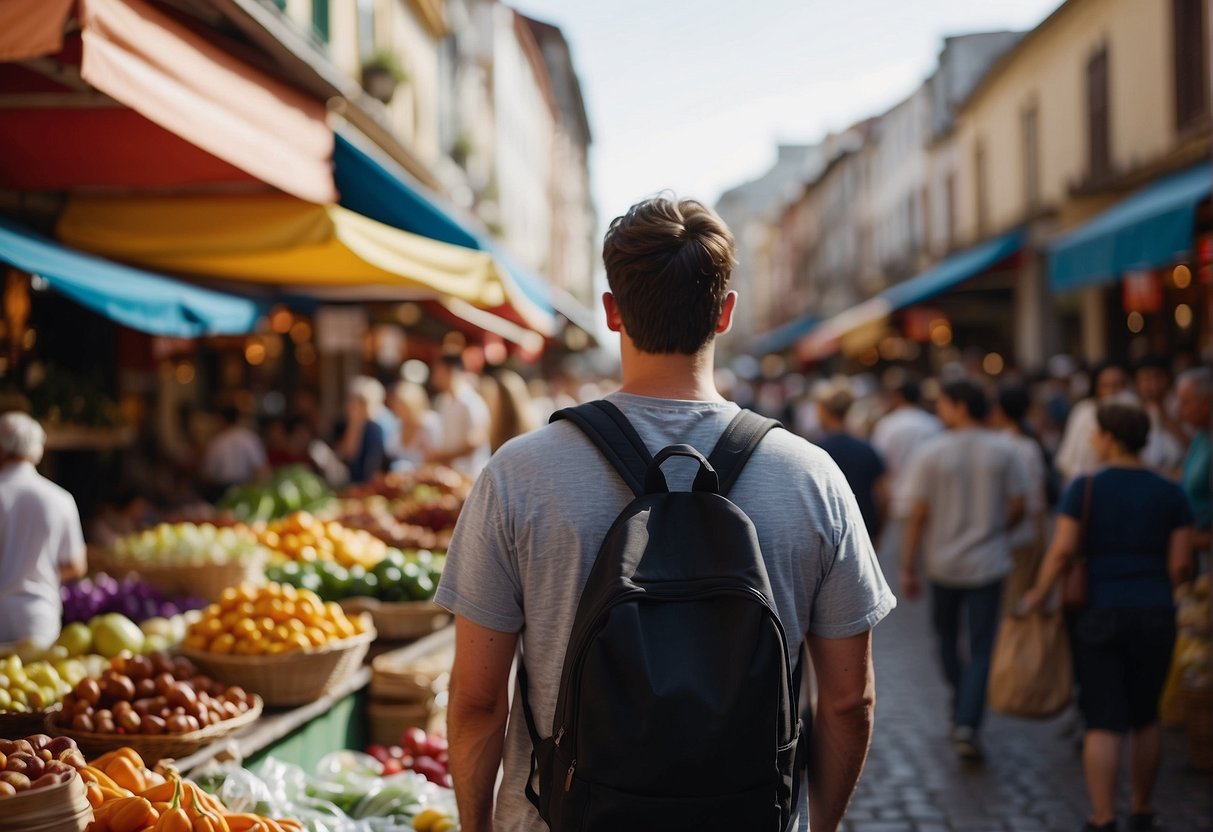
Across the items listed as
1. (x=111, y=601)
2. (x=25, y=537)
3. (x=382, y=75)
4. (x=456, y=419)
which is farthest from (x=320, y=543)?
(x=382, y=75)

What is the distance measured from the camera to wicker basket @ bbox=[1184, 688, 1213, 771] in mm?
6539

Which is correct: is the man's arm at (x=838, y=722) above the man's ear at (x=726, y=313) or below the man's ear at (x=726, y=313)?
below

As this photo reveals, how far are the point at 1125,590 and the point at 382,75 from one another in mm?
13683

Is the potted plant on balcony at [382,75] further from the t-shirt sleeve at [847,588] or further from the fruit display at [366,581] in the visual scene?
the t-shirt sleeve at [847,588]

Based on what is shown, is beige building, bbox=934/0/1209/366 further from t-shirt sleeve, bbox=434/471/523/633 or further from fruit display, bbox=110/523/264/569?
t-shirt sleeve, bbox=434/471/523/633

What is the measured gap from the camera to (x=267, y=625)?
540cm

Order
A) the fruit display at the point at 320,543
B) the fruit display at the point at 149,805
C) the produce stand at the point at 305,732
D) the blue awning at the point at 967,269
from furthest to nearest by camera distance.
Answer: the blue awning at the point at 967,269
the fruit display at the point at 320,543
the produce stand at the point at 305,732
the fruit display at the point at 149,805

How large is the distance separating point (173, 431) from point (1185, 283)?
13238 mm

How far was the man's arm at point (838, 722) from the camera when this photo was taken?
8.32 ft

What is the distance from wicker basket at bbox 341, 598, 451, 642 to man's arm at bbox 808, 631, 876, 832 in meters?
4.23

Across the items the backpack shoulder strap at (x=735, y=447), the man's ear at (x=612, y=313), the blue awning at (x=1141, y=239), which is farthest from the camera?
the blue awning at (x=1141, y=239)

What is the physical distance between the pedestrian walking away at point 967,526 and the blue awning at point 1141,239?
339cm

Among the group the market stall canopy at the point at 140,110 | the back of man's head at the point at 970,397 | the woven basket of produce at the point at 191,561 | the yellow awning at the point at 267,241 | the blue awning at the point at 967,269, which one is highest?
the blue awning at the point at 967,269

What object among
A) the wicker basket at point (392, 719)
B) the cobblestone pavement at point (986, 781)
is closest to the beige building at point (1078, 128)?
the cobblestone pavement at point (986, 781)
